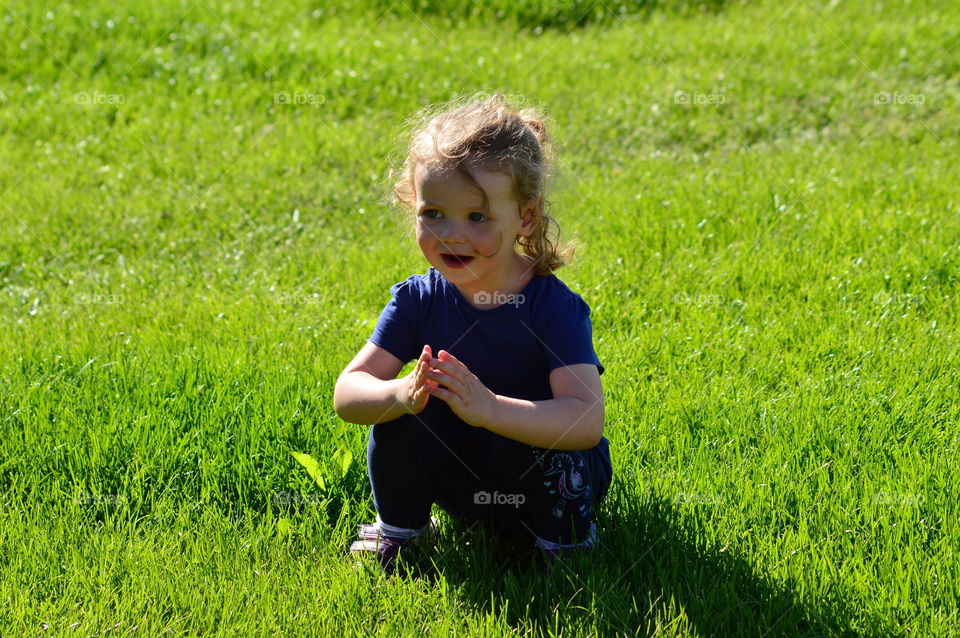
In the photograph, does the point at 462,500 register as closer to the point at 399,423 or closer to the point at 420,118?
the point at 399,423

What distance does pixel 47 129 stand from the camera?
7926mm

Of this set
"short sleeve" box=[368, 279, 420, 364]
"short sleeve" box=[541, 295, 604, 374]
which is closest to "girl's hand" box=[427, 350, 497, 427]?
"short sleeve" box=[541, 295, 604, 374]

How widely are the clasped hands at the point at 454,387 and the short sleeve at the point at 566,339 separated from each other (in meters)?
0.29

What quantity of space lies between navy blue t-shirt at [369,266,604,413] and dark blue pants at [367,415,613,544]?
14 centimetres

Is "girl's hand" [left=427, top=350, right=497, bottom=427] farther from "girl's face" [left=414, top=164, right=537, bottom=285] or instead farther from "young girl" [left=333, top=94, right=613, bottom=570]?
"girl's face" [left=414, top=164, right=537, bottom=285]

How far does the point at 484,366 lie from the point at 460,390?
1.30 feet

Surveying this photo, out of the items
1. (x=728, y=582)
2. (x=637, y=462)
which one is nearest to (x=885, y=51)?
(x=637, y=462)

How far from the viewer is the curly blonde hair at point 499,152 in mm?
2846

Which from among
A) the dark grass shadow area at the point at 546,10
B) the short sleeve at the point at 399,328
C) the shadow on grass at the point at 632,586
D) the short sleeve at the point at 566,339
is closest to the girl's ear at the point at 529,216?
the short sleeve at the point at 566,339

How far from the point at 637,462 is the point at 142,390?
201 cm

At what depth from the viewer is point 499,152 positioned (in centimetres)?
287

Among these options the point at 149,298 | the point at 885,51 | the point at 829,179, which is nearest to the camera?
the point at 149,298

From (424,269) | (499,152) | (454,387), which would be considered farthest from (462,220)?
(424,269)

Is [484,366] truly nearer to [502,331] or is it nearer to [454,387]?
[502,331]
